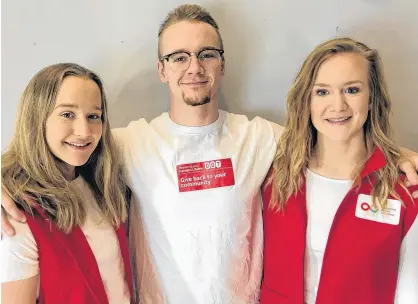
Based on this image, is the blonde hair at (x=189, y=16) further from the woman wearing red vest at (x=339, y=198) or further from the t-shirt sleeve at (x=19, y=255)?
the t-shirt sleeve at (x=19, y=255)

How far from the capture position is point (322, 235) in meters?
1.61

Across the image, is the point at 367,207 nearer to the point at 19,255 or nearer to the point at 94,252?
the point at 94,252

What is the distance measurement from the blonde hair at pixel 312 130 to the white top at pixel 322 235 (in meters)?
0.07

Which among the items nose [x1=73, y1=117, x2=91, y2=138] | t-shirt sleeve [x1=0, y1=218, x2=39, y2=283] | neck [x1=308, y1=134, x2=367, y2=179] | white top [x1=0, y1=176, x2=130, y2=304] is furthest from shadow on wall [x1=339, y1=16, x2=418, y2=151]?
t-shirt sleeve [x1=0, y1=218, x2=39, y2=283]

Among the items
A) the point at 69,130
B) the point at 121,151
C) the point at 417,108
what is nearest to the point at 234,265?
the point at 121,151

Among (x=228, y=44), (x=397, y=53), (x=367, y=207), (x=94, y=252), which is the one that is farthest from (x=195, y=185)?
(x=397, y=53)

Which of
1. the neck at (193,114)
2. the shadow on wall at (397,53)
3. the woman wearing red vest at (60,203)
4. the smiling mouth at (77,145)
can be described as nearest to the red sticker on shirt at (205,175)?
the neck at (193,114)

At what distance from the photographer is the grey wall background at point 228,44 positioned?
1954mm

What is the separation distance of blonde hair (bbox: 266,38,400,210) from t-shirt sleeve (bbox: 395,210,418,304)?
0.18 metres

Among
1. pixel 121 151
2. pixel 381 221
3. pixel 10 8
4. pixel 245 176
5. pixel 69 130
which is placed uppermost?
pixel 10 8

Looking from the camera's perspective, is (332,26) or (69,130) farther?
(332,26)

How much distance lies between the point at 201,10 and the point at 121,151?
0.70m

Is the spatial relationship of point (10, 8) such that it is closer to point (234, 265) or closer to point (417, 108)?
point (234, 265)

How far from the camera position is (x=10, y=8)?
6.31ft
